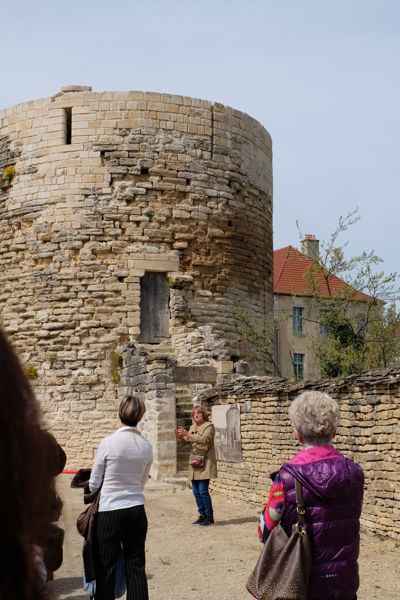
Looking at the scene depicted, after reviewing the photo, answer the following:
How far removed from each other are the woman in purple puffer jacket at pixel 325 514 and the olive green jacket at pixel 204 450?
5822 millimetres

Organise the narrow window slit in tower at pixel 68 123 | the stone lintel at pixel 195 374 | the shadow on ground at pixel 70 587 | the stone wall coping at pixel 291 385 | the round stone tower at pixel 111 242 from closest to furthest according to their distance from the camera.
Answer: the shadow on ground at pixel 70 587 → the stone wall coping at pixel 291 385 → the stone lintel at pixel 195 374 → the round stone tower at pixel 111 242 → the narrow window slit in tower at pixel 68 123

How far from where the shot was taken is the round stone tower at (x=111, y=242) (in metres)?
15.8

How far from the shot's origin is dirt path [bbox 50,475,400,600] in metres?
6.27

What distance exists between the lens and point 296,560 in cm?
332

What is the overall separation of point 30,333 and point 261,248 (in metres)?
5.16

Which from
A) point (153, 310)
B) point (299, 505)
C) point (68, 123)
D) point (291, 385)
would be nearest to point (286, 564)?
point (299, 505)

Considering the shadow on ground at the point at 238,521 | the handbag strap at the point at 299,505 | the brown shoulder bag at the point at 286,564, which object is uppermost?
the handbag strap at the point at 299,505

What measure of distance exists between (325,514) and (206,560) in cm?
422

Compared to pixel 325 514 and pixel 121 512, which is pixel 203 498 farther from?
pixel 325 514

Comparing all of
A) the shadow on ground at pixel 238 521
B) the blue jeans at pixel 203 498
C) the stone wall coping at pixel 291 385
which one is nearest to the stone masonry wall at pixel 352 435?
the stone wall coping at pixel 291 385

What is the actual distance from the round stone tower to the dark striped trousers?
10247 millimetres

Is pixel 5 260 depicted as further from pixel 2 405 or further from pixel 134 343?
pixel 2 405

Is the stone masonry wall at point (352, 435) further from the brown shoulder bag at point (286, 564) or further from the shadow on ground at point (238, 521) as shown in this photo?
the brown shoulder bag at point (286, 564)

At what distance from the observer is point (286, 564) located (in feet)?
11.0
